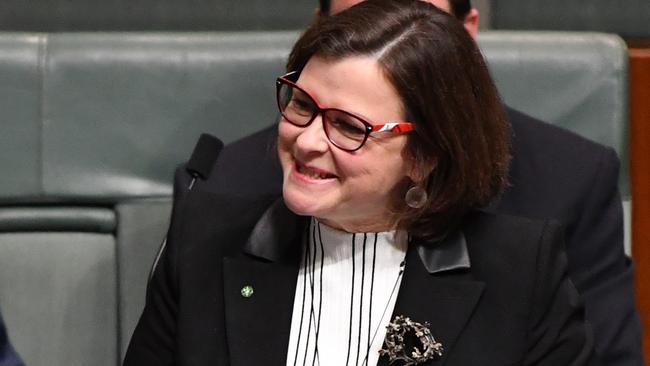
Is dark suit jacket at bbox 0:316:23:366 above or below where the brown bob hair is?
below

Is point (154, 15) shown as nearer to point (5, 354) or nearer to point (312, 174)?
point (312, 174)

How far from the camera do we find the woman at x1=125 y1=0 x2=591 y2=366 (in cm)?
129

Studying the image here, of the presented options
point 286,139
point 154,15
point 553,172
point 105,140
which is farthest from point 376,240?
point 154,15

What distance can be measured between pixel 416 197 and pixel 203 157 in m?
0.45

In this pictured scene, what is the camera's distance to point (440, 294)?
138cm

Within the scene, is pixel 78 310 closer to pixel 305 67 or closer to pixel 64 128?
pixel 64 128

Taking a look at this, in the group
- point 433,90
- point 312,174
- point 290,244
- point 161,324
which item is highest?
point 433,90

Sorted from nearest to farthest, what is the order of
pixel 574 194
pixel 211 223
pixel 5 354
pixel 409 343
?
pixel 5 354, pixel 409 343, pixel 211 223, pixel 574 194

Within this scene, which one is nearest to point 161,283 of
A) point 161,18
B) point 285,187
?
point 285,187

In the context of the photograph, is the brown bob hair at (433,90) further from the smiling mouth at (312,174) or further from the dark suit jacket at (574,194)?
the dark suit jacket at (574,194)

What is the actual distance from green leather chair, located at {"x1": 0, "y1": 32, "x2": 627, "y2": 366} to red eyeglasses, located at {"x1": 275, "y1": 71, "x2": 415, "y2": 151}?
52 centimetres

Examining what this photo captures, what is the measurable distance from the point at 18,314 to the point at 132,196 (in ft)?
0.81

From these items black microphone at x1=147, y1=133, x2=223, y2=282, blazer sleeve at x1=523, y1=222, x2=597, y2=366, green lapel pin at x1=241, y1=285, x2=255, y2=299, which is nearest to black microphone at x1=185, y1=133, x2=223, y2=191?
black microphone at x1=147, y1=133, x2=223, y2=282

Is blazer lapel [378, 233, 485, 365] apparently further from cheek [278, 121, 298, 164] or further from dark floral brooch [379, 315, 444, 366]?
cheek [278, 121, 298, 164]
